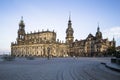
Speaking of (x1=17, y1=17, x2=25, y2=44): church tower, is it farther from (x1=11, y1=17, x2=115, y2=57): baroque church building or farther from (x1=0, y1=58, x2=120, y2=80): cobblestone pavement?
(x1=0, y1=58, x2=120, y2=80): cobblestone pavement

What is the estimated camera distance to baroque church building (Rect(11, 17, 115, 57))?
453 ft

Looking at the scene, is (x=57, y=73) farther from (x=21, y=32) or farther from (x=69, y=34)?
(x=21, y=32)

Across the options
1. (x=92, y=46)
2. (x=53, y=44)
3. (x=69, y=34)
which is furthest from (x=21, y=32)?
(x=92, y=46)

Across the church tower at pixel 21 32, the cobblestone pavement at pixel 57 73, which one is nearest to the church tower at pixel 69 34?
the church tower at pixel 21 32

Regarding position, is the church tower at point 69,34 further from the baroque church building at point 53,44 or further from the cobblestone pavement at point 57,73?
the cobblestone pavement at point 57,73

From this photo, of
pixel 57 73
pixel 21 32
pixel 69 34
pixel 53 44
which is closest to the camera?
pixel 57 73

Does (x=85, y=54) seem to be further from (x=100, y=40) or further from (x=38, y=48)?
(x=38, y=48)

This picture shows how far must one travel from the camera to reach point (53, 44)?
145750 mm

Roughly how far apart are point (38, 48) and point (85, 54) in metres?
34.6

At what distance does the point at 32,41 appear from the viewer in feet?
505

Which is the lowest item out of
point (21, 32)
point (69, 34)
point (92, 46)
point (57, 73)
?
point (57, 73)

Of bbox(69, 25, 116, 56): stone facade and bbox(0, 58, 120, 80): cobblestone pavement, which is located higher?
bbox(69, 25, 116, 56): stone facade

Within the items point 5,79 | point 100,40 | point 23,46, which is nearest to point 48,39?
point 23,46

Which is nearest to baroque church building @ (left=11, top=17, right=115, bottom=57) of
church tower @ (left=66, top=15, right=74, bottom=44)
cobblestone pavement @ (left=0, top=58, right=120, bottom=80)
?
church tower @ (left=66, top=15, right=74, bottom=44)
